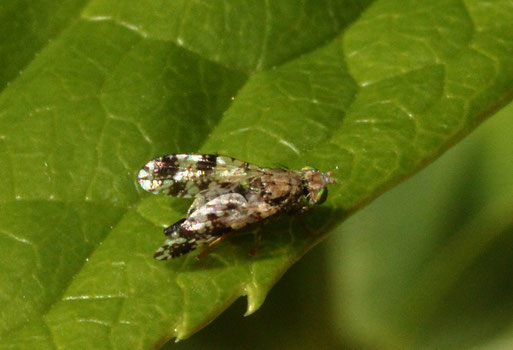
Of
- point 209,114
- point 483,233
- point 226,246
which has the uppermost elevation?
point 209,114

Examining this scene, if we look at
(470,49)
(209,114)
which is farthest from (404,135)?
(209,114)

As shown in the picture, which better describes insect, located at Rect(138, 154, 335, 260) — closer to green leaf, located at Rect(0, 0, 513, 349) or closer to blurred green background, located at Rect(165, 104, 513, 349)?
green leaf, located at Rect(0, 0, 513, 349)

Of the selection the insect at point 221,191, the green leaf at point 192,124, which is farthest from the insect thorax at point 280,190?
the green leaf at point 192,124

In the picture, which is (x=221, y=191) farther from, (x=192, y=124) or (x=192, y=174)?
(x=192, y=124)

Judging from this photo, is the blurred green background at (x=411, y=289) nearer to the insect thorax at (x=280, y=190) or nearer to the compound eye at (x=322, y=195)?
the insect thorax at (x=280, y=190)

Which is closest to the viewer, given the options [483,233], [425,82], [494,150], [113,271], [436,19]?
[113,271]

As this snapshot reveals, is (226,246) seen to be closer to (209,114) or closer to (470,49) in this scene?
(209,114)

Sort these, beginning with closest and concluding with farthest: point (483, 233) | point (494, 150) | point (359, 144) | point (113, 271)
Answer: point (113, 271)
point (359, 144)
point (483, 233)
point (494, 150)
